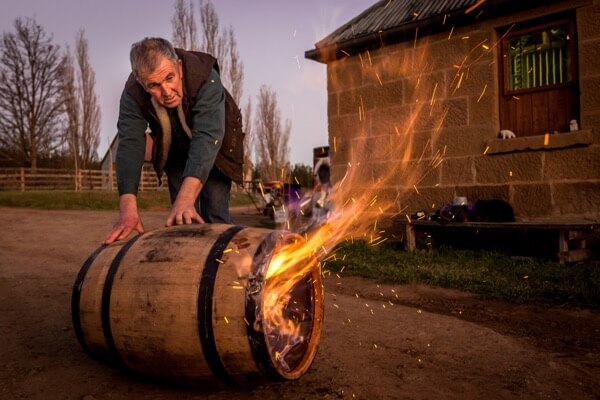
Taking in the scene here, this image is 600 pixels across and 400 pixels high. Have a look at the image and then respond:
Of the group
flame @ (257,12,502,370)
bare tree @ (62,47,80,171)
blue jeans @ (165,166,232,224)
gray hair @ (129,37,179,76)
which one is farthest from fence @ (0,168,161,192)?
gray hair @ (129,37,179,76)

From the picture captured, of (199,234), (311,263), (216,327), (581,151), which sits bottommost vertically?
(216,327)

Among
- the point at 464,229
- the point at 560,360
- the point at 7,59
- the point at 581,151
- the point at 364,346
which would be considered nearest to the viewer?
the point at 560,360

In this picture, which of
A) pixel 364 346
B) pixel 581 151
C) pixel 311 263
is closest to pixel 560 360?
pixel 364 346

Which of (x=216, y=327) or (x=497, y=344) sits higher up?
(x=216, y=327)

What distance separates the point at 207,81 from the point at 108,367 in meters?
1.72

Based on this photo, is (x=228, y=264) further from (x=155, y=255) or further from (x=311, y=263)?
(x=311, y=263)

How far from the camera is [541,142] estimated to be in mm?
6453

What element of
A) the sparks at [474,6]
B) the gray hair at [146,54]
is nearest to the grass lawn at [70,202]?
the sparks at [474,6]

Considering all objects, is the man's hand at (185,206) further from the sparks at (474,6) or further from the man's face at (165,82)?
the sparks at (474,6)

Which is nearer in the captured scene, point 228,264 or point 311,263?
point 228,264

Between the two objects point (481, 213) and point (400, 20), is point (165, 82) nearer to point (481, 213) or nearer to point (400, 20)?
point (481, 213)

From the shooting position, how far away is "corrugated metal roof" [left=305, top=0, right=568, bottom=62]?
22.5 feet

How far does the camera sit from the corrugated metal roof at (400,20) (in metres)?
6.86

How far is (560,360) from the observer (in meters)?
2.96
